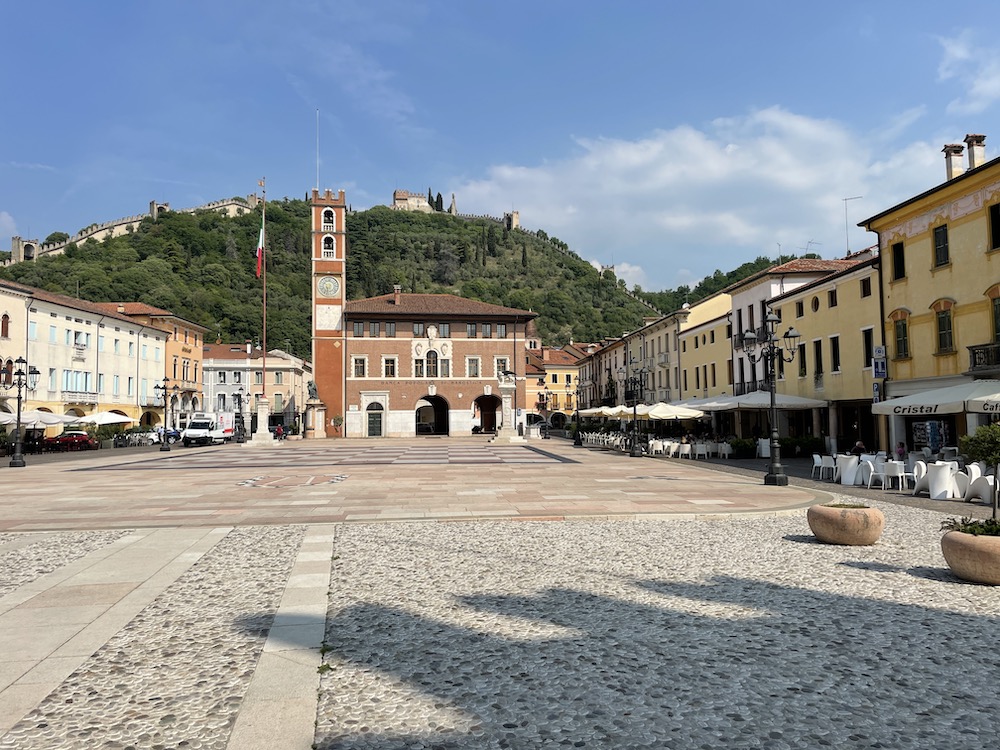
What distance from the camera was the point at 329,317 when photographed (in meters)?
62.9

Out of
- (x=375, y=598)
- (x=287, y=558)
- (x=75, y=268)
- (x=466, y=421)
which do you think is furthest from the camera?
(x=75, y=268)

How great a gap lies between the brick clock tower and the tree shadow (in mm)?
57737

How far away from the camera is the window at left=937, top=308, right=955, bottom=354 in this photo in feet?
73.2

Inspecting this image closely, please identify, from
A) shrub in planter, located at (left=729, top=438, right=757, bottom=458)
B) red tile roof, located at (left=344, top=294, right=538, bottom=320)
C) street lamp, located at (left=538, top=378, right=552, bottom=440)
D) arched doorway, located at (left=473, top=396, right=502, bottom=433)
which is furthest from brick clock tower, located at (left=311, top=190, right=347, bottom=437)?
shrub in planter, located at (left=729, top=438, right=757, bottom=458)

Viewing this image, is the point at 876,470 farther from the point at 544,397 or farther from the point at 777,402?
the point at 544,397

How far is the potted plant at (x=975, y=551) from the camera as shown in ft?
22.2

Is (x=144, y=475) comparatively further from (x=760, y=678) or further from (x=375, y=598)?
(x=760, y=678)

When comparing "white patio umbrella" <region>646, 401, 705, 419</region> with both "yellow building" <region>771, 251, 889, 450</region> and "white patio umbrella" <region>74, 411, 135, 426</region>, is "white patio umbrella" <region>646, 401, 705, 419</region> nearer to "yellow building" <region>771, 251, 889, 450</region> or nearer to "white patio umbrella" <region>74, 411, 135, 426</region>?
"yellow building" <region>771, 251, 889, 450</region>

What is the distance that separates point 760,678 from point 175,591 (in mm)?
5594

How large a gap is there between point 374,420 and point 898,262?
155 ft

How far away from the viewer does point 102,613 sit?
605 centimetres

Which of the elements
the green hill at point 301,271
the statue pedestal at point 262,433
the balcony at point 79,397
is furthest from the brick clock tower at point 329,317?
the green hill at point 301,271

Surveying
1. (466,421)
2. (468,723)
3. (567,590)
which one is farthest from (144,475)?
(466,421)

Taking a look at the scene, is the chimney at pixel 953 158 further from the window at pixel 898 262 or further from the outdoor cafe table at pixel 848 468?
the outdoor cafe table at pixel 848 468
